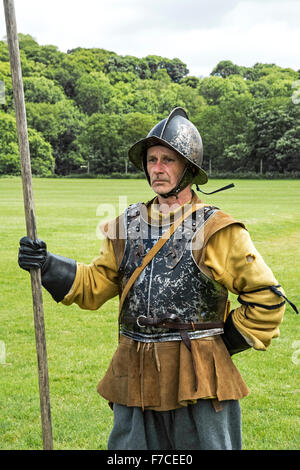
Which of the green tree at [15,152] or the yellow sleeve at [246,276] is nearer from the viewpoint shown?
the yellow sleeve at [246,276]

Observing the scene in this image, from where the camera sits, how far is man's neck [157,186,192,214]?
3178mm

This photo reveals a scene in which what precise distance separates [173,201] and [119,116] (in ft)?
250

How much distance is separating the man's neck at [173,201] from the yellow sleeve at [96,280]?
35cm

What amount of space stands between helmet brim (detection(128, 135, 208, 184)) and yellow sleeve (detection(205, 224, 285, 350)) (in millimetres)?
456

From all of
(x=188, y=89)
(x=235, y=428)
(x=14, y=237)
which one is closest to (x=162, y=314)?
(x=235, y=428)

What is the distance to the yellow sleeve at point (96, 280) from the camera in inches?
125

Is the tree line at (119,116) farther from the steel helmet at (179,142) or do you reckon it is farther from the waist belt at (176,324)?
the waist belt at (176,324)

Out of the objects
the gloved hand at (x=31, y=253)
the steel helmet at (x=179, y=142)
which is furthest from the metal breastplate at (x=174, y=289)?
the gloved hand at (x=31, y=253)

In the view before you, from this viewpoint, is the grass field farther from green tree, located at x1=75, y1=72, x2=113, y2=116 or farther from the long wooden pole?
green tree, located at x1=75, y1=72, x2=113, y2=116

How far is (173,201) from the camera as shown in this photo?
319cm

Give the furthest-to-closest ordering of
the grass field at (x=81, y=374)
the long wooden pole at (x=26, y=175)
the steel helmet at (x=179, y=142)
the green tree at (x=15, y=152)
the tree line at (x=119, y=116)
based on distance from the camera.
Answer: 1. the tree line at (x=119, y=116)
2. the green tree at (x=15, y=152)
3. the grass field at (x=81, y=374)
4. the steel helmet at (x=179, y=142)
5. the long wooden pole at (x=26, y=175)

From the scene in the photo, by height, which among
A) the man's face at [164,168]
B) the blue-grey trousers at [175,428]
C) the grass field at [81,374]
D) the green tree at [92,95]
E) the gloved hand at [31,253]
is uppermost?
the green tree at [92,95]

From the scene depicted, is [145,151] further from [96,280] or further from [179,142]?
[96,280]

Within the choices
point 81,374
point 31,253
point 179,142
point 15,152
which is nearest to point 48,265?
point 31,253
